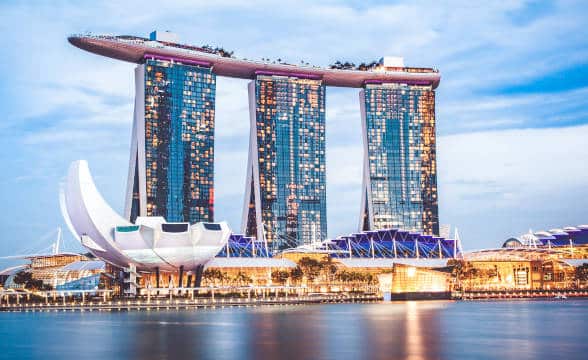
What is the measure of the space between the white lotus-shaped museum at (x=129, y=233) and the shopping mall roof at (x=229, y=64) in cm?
4831

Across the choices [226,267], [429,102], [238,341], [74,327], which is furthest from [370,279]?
[238,341]

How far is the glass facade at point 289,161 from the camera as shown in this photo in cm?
17150

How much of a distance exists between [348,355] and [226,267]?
92.7 metres

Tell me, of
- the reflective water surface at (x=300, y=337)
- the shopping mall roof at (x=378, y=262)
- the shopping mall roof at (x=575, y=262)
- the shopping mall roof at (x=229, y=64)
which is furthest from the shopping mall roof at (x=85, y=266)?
the shopping mall roof at (x=575, y=262)

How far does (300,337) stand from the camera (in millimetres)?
57406

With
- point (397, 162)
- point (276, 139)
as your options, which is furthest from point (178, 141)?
point (397, 162)

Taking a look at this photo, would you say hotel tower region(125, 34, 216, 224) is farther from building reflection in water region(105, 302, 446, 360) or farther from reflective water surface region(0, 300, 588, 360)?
building reflection in water region(105, 302, 446, 360)

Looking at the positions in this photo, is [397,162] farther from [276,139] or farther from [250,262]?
[250,262]

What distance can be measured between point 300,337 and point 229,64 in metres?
118

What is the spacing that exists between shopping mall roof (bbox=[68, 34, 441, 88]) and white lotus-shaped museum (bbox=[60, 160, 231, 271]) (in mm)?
48306

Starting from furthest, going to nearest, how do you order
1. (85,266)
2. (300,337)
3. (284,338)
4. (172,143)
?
1. (172,143)
2. (85,266)
3. (300,337)
4. (284,338)

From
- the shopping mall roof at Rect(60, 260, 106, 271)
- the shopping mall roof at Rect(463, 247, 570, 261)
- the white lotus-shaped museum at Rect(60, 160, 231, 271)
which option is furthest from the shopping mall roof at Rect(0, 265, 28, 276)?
the shopping mall roof at Rect(463, 247, 570, 261)

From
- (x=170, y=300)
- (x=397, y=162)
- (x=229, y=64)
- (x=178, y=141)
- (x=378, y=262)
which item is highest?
(x=229, y=64)

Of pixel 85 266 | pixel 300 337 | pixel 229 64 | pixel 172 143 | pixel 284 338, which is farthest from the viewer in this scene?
pixel 229 64
